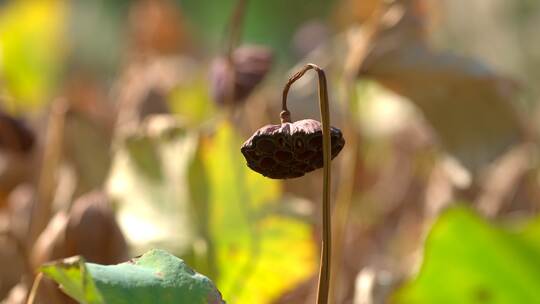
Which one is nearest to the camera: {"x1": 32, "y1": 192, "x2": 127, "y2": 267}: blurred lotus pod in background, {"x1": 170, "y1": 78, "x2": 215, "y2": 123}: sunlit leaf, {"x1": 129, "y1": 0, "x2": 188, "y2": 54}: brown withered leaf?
{"x1": 32, "y1": 192, "x2": 127, "y2": 267}: blurred lotus pod in background

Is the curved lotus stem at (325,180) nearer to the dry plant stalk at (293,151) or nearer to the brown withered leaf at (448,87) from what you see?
the dry plant stalk at (293,151)

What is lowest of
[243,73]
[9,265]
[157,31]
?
[9,265]

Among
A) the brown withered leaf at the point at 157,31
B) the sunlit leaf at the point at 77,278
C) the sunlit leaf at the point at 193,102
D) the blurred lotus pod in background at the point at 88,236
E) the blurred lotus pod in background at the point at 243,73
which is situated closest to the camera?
the sunlit leaf at the point at 77,278

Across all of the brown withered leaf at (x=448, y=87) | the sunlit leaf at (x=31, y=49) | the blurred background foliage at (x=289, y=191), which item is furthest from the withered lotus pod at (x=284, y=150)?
the sunlit leaf at (x=31, y=49)

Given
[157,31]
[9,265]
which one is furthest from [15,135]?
[157,31]

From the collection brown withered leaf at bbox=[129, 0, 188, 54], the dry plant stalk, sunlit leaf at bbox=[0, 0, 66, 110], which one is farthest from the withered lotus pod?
brown withered leaf at bbox=[129, 0, 188, 54]

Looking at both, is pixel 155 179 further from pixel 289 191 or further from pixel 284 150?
pixel 284 150

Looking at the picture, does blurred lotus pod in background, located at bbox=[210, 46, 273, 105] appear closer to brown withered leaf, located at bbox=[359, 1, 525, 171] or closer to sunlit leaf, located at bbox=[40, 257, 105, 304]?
brown withered leaf, located at bbox=[359, 1, 525, 171]
